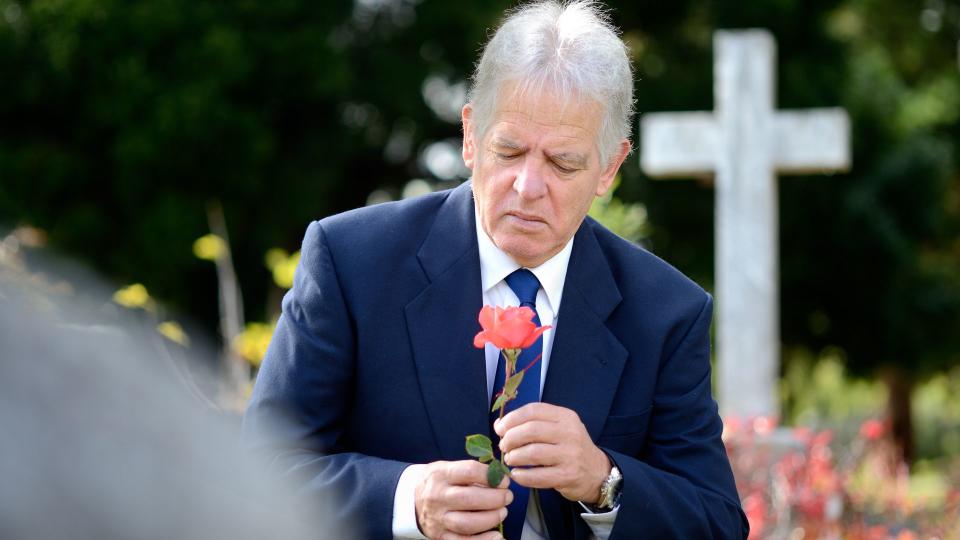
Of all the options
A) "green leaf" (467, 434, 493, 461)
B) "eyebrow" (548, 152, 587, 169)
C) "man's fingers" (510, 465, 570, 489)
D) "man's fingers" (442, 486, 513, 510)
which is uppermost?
"eyebrow" (548, 152, 587, 169)

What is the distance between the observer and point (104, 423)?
0.71 meters

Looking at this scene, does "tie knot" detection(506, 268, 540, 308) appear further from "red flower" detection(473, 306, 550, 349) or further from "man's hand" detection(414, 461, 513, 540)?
"red flower" detection(473, 306, 550, 349)

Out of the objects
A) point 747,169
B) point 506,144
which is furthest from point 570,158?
point 747,169

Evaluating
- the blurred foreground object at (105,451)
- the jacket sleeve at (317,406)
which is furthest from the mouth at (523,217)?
the blurred foreground object at (105,451)

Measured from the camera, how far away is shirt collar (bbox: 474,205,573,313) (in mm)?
2549

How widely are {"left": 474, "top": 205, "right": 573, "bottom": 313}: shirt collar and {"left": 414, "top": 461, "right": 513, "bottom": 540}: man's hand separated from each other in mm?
567

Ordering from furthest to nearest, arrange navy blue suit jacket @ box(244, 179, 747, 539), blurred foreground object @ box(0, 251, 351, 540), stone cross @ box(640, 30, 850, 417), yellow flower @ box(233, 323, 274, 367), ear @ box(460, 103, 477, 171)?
stone cross @ box(640, 30, 850, 417) < yellow flower @ box(233, 323, 274, 367) < ear @ box(460, 103, 477, 171) < navy blue suit jacket @ box(244, 179, 747, 539) < blurred foreground object @ box(0, 251, 351, 540)

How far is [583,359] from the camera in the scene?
2.48m

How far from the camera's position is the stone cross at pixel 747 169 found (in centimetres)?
652

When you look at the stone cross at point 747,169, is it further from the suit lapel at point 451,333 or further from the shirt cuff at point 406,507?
the shirt cuff at point 406,507

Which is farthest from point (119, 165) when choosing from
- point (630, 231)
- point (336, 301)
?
point (336, 301)

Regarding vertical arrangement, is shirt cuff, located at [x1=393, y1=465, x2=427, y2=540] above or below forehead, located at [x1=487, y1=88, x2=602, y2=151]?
below

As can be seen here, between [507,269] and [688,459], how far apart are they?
57cm

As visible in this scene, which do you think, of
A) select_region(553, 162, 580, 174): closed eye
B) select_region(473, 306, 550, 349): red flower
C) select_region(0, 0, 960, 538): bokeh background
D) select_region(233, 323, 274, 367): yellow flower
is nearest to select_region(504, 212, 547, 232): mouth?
select_region(553, 162, 580, 174): closed eye
